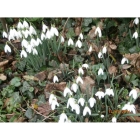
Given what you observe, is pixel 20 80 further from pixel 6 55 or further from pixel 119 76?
pixel 119 76

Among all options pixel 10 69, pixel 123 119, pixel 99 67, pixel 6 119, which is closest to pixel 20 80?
pixel 10 69

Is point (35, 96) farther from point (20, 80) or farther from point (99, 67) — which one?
point (99, 67)

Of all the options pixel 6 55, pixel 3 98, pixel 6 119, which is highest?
pixel 6 55

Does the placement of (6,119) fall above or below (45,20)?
below

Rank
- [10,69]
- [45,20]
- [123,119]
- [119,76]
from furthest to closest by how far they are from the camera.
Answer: [45,20] → [10,69] → [119,76] → [123,119]

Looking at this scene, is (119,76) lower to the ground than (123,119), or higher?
higher

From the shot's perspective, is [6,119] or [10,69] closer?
[6,119]

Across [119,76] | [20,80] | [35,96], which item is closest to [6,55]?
[20,80]

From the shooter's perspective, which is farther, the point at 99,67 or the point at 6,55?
the point at 6,55

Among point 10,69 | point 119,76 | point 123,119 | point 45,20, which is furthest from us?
point 45,20
